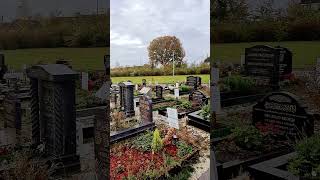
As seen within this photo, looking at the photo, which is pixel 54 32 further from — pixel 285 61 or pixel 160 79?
pixel 285 61

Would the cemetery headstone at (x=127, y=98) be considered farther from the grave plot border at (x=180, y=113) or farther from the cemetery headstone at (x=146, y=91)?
the grave plot border at (x=180, y=113)

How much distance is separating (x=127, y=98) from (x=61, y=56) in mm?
1782

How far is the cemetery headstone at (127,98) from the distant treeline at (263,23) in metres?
1.95

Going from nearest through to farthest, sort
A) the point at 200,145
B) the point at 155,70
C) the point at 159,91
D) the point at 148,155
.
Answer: the point at 148,155 < the point at 200,145 < the point at 159,91 < the point at 155,70

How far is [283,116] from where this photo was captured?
4883 mm

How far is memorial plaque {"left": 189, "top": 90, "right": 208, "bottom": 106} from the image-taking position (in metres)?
6.68

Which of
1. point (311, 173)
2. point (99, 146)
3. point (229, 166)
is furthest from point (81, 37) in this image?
point (311, 173)

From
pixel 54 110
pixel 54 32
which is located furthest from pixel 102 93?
pixel 54 32

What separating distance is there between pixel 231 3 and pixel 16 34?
2574 millimetres

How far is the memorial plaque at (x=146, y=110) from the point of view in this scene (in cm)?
662

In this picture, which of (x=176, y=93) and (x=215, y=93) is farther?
(x=176, y=93)

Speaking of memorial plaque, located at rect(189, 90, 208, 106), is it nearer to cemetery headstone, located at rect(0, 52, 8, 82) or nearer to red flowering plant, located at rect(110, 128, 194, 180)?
red flowering plant, located at rect(110, 128, 194, 180)

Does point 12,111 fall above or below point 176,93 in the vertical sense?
below

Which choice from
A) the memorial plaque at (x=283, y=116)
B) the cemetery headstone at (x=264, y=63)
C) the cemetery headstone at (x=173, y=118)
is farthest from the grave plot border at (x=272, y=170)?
the cemetery headstone at (x=173, y=118)
